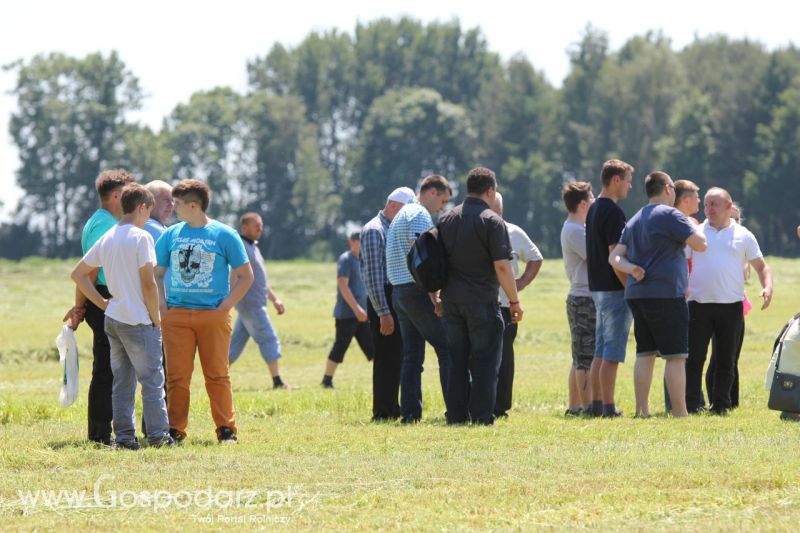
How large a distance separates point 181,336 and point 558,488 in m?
3.91

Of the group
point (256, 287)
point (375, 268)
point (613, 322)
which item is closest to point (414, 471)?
point (375, 268)

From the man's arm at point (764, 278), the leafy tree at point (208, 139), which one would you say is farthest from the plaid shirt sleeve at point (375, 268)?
the leafy tree at point (208, 139)

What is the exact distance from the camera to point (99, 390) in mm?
10914

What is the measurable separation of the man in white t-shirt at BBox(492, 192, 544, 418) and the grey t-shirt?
0.41m

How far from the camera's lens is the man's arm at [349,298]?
54.4 feet

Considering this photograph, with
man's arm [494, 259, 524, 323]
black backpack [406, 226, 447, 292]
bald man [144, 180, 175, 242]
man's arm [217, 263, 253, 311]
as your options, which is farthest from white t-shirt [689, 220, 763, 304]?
bald man [144, 180, 175, 242]

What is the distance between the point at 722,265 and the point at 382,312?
Answer: 3.12 metres

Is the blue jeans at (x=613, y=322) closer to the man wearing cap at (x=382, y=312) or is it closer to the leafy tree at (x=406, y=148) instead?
the man wearing cap at (x=382, y=312)

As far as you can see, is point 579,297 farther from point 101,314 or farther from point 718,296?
point 101,314

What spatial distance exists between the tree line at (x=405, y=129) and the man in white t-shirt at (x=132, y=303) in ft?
236

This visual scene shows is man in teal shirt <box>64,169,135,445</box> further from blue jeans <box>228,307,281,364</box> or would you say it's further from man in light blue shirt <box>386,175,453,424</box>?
blue jeans <box>228,307,281,364</box>

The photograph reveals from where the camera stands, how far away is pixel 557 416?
12.6 metres

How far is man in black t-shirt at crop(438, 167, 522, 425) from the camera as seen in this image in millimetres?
11352

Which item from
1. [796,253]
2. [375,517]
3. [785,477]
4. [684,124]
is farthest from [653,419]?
[684,124]
